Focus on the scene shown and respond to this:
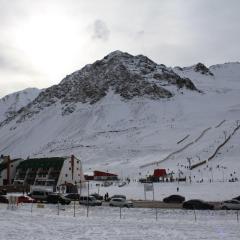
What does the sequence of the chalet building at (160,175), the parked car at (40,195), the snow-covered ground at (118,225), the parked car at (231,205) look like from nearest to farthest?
the snow-covered ground at (118,225)
the parked car at (231,205)
the parked car at (40,195)
the chalet building at (160,175)

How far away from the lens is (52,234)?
95.6 ft

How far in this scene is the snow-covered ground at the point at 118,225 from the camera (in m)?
29.0

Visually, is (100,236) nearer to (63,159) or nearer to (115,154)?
(63,159)

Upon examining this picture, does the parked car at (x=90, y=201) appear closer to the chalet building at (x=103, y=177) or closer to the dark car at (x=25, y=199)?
the dark car at (x=25, y=199)

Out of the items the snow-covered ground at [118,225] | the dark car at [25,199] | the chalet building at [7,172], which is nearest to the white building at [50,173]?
the chalet building at [7,172]

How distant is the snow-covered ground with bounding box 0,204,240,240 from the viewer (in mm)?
28969

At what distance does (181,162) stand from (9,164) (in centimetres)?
3950

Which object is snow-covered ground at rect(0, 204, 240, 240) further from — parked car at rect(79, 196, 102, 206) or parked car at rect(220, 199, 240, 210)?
parked car at rect(79, 196, 102, 206)

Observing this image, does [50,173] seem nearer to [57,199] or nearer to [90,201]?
[57,199]

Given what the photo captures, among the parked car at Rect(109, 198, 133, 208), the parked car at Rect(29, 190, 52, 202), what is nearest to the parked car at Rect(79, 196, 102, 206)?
the parked car at Rect(109, 198, 133, 208)

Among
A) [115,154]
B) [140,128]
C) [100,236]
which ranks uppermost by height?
[140,128]

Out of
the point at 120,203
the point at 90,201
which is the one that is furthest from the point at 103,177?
the point at 120,203

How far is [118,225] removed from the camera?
3403 cm

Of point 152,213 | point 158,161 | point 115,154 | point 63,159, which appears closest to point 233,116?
point 115,154
